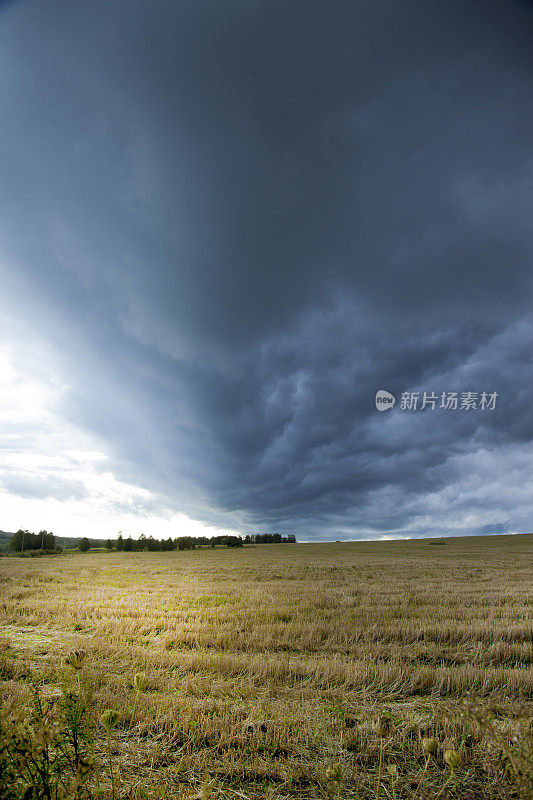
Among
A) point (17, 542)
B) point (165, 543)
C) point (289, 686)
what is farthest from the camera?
point (165, 543)

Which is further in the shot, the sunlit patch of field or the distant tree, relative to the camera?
the distant tree

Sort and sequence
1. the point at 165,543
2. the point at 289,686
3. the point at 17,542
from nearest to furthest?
1. the point at 289,686
2. the point at 17,542
3. the point at 165,543

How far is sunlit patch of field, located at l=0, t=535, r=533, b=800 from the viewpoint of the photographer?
419cm

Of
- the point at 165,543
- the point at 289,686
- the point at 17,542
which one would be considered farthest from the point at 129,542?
the point at 289,686

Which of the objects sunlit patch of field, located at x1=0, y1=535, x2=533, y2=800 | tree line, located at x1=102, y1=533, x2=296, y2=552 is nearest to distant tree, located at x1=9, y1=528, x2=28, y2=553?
tree line, located at x1=102, y1=533, x2=296, y2=552

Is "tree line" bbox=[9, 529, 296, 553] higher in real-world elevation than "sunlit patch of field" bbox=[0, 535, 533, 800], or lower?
lower

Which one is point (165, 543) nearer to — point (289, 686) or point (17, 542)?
point (17, 542)

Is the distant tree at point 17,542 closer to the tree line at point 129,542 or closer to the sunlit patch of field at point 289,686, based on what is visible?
the tree line at point 129,542

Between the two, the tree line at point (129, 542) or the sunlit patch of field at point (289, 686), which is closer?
the sunlit patch of field at point (289, 686)

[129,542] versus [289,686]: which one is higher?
[289,686]

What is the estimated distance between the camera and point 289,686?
6.77 m

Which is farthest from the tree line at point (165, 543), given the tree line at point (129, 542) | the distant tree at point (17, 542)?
the distant tree at point (17, 542)

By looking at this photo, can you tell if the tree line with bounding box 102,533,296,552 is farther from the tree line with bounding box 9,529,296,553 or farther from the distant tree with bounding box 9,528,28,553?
the distant tree with bounding box 9,528,28,553

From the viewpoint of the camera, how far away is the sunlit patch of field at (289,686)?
419 centimetres
